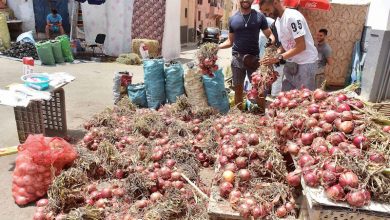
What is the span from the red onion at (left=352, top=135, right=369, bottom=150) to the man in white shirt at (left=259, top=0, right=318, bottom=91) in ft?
5.13

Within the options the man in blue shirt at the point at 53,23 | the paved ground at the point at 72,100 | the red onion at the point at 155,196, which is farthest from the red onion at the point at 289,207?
the man in blue shirt at the point at 53,23

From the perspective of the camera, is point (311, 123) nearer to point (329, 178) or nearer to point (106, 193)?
point (329, 178)

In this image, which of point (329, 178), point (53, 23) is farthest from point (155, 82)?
point (53, 23)

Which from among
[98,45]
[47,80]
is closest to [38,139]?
[47,80]

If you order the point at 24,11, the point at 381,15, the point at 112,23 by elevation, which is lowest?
the point at 112,23

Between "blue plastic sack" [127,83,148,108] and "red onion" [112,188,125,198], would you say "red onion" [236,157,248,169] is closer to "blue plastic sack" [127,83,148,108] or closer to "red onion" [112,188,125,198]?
"red onion" [112,188,125,198]

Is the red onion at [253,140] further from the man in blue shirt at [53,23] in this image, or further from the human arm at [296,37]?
the man in blue shirt at [53,23]

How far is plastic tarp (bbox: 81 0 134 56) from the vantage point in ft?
40.1

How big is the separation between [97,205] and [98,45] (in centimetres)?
1082

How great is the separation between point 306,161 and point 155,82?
3.64m

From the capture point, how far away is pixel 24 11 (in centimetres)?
1453

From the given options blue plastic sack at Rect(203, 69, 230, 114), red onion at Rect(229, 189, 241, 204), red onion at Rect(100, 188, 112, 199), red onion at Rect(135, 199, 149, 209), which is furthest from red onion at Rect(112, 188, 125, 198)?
blue plastic sack at Rect(203, 69, 230, 114)

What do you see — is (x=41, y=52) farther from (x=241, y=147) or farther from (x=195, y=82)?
(x=241, y=147)

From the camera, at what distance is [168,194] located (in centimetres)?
272
